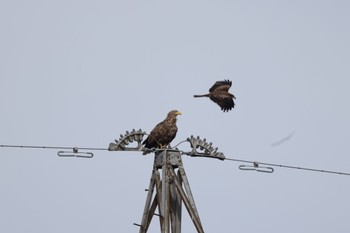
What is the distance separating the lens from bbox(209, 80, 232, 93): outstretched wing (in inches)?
1210

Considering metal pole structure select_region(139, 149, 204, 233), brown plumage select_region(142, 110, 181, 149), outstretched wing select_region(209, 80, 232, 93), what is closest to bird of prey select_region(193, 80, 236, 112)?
outstretched wing select_region(209, 80, 232, 93)

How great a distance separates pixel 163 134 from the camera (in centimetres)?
2966

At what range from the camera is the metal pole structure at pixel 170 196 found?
28.8m

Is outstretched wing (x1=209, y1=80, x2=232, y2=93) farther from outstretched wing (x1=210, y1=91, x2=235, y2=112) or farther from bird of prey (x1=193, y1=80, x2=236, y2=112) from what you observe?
outstretched wing (x1=210, y1=91, x2=235, y2=112)

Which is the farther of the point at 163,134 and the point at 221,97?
the point at 221,97

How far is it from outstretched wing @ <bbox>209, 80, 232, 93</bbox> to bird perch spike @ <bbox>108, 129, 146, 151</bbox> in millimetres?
2491

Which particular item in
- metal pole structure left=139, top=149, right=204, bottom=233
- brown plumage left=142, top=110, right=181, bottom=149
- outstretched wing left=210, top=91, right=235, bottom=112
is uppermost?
outstretched wing left=210, top=91, right=235, bottom=112

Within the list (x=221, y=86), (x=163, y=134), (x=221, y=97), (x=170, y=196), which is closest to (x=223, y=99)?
(x=221, y=97)

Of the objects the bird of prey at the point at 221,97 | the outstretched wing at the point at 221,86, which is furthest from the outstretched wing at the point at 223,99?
the outstretched wing at the point at 221,86

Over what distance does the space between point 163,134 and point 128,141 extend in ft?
3.22

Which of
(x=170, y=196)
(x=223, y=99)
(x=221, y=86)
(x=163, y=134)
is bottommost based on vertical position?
(x=170, y=196)

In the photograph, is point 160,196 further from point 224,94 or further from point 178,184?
point 224,94

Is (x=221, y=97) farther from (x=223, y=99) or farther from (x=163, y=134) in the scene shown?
(x=163, y=134)

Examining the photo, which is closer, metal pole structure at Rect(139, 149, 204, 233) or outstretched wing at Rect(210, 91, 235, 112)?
metal pole structure at Rect(139, 149, 204, 233)
